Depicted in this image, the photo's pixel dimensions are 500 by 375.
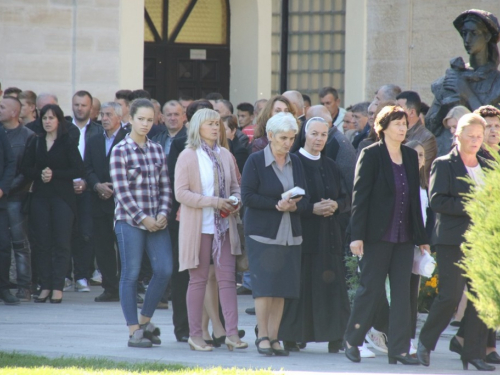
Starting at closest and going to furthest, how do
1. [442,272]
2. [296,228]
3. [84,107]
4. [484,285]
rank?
[484,285] < [442,272] < [296,228] < [84,107]

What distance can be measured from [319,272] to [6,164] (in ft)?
15.3

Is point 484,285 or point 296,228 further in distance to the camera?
point 296,228

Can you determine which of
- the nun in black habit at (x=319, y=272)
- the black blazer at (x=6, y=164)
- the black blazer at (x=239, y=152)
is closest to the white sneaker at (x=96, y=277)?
the black blazer at (x=6, y=164)

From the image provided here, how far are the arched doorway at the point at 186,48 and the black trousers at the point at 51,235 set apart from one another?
678 cm

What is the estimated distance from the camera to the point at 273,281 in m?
9.23

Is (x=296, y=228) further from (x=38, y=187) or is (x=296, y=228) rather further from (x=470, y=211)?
(x=38, y=187)

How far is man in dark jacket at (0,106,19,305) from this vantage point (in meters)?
12.6

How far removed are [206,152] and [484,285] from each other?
383cm

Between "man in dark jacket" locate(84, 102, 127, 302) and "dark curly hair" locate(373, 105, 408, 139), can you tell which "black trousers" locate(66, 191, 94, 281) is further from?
"dark curly hair" locate(373, 105, 408, 139)

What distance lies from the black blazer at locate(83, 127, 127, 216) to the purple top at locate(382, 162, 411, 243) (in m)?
5.17

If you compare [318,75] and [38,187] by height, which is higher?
[318,75]

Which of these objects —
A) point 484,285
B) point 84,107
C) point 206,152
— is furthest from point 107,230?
point 484,285

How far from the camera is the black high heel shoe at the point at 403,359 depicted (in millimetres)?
8805

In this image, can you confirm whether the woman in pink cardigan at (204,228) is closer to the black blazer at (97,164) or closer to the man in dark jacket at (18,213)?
the black blazer at (97,164)
